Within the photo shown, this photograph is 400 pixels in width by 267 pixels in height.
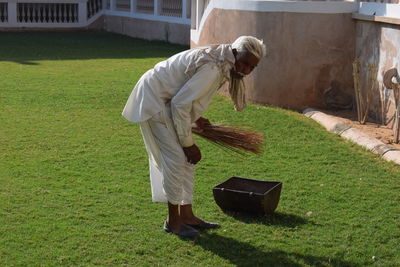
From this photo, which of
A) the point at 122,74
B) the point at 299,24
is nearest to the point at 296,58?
the point at 299,24

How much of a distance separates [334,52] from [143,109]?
660cm

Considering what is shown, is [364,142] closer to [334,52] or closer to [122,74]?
[334,52]

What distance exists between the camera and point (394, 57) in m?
10.8

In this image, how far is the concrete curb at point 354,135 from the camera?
30.2 ft

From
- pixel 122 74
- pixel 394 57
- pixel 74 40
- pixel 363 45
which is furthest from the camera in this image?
pixel 74 40

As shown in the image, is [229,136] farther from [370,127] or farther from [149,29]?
[149,29]

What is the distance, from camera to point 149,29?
81.2 feet

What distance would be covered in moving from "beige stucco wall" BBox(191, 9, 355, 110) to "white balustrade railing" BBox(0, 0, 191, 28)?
44.2 feet

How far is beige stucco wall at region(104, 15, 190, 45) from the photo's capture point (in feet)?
75.0

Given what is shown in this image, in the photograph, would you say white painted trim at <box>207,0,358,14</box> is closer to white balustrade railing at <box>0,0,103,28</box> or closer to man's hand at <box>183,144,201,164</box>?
man's hand at <box>183,144,201,164</box>

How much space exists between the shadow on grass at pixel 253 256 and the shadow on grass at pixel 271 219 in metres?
0.56

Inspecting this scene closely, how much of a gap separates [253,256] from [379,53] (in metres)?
6.15

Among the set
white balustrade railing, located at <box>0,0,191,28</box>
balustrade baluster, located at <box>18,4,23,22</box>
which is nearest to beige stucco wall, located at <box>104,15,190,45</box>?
white balustrade railing, located at <box>0,0,191,28</box>

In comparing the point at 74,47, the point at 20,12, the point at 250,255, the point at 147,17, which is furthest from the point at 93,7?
the point at 250,255
